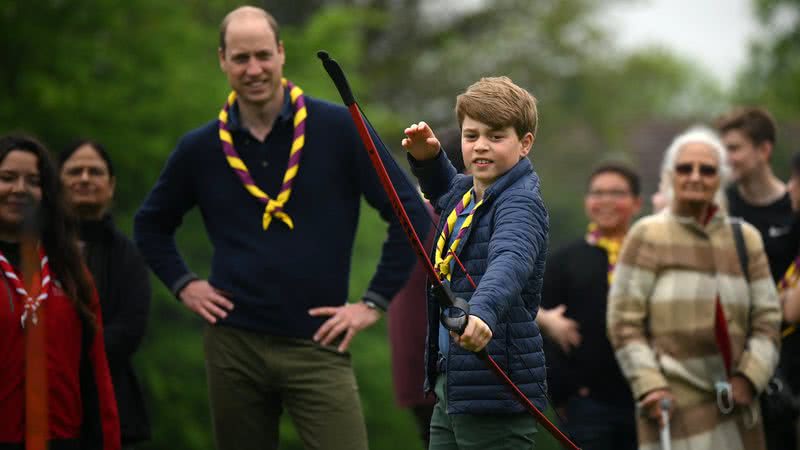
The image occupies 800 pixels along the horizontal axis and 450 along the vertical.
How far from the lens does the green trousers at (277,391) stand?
5711 millimetres

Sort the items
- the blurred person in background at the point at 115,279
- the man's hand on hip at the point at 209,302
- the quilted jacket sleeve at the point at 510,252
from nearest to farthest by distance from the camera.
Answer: the quilted jacket sleeve at the point at 510,252, the man's hand on hip at the point at 209,302, the blurred person in background at the point at 115,279

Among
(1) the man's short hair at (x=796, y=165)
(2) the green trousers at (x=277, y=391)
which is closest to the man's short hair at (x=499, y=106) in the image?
(2) the green trousers at (x=277, y=391)

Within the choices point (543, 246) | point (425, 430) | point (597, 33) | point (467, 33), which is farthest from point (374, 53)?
point (543, 246)

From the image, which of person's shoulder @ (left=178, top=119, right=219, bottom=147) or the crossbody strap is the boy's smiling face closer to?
person's shoulder @ (left=178, top=119, right=219, bottom=147)

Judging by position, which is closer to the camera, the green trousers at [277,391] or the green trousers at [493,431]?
the green trousers at [493,431]

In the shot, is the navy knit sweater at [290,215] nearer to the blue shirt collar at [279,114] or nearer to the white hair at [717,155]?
the blue shirt collar at [279,114]

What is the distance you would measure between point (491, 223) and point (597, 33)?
109 ft

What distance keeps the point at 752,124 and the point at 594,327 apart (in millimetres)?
1656

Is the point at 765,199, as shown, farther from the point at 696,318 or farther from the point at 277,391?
the point at 277,391

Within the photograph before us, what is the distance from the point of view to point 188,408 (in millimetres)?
14594

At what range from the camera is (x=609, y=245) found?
7.57 m

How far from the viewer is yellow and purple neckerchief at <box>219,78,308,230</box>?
5742mm

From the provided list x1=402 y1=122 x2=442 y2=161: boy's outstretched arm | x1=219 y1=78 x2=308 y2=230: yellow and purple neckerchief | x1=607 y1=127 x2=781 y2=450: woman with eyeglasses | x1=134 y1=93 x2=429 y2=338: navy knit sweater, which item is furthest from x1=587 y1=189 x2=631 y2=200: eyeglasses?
x1=402 y1=122 x2=442 y2=161: boy's outstretched arm

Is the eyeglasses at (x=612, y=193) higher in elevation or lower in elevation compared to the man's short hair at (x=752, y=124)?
lower
